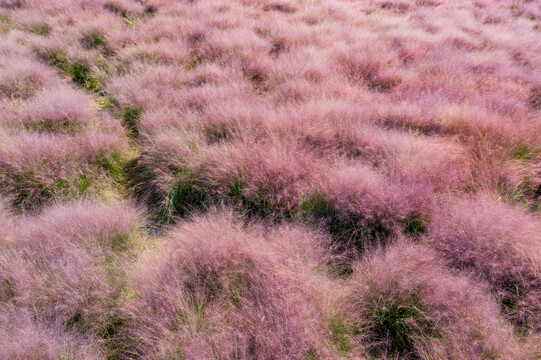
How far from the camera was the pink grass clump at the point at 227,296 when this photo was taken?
1.55 meters

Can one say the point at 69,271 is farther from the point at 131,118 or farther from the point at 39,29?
the point at 39,29

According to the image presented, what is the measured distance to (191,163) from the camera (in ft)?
9.62

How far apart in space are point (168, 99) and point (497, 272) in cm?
412

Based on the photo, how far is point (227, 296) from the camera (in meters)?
1.85

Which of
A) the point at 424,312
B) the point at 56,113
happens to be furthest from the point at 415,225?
the point at 56,113

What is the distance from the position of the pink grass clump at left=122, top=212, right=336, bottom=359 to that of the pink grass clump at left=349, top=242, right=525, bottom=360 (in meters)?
0.41

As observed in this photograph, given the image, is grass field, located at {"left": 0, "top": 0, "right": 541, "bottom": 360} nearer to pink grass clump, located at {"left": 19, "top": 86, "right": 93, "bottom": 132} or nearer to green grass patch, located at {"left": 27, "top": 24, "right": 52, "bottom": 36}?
pink grass clump, located at {"left": 19, "top": 86, "right": 93, "bottom": 132}

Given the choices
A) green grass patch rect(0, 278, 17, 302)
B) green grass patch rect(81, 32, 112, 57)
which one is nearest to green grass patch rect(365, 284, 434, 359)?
green grass patch rect(0, 278, 17, 302)

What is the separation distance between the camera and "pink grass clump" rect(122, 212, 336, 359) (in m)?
1.55

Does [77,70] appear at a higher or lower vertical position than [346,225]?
higher

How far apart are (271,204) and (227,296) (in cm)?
97

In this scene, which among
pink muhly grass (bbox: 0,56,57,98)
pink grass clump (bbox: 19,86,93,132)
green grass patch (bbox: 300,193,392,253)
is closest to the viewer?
green grass patch (bbox: 300,193,392,253)

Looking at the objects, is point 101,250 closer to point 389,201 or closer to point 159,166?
point 159,166

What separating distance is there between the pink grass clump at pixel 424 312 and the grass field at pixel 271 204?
12 millimetres
